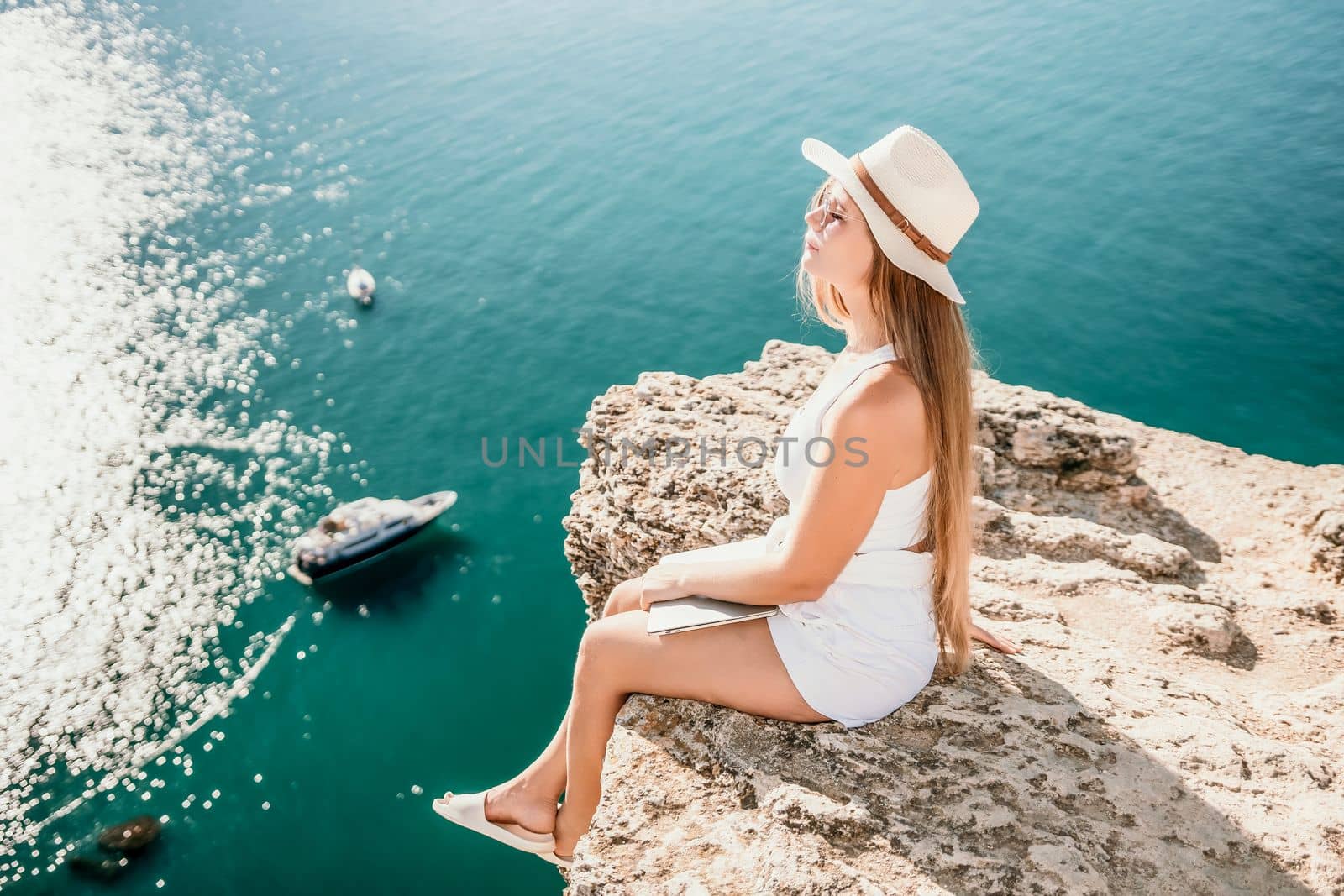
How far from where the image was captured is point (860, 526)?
3.55 m

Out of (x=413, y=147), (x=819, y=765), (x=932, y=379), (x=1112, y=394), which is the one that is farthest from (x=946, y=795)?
(x=413, y=147)

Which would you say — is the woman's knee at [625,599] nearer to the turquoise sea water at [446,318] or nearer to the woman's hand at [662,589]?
the woman's hand at [662,589]

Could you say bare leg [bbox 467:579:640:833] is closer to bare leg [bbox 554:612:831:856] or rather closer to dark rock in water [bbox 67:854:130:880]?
bare leg [bbox 554:612:831:856]

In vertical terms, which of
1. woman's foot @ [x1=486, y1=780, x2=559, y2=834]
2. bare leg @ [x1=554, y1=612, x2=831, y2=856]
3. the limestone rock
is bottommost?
the limestone rock

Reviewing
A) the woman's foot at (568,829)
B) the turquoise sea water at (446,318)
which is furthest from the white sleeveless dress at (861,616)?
the turquoise sea water at (446,318)

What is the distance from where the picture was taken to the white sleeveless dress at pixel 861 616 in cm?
371

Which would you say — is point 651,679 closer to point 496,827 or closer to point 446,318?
point 496,827

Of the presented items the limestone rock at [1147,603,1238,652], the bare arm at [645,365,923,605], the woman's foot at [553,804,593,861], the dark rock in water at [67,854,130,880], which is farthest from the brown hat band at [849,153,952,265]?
the dark rock in water at [67,854,130,880]

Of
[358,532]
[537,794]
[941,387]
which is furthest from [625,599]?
[358,532]

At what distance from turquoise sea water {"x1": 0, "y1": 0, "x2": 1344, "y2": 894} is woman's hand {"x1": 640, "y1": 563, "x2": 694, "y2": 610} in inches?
521

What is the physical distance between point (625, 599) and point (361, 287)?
25.9 metres

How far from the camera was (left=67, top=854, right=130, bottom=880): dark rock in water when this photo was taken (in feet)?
51.9

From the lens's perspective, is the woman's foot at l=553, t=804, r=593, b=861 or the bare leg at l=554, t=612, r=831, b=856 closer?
the bare leg at l=554, t=612, r=831, b=856

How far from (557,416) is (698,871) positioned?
67.0 feet
